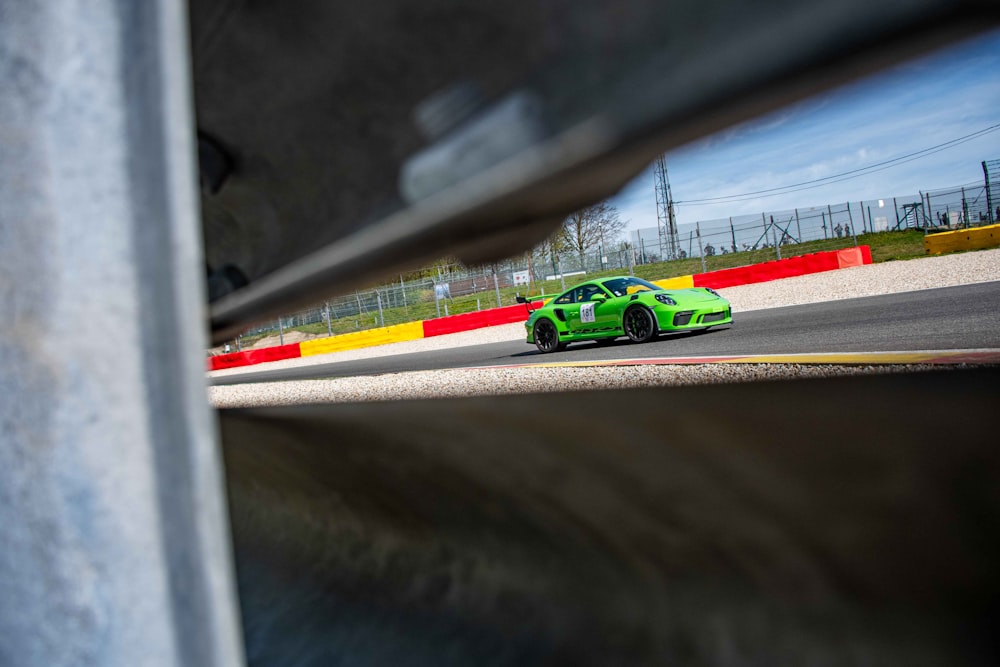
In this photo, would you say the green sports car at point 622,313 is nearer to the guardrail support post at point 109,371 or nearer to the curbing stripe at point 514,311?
the guardrail support post at point 109,371

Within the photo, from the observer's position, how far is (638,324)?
364 inches

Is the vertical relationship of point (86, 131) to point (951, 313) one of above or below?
above

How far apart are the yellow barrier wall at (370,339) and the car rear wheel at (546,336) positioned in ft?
31.0

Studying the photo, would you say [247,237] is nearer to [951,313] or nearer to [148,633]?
[148,633]

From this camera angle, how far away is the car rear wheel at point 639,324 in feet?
29.7

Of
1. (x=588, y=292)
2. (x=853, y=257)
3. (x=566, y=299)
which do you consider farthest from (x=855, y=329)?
(x=853, y=257)

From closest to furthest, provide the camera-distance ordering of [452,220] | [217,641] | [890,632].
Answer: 1. [217,641]
2. [452,220]
3. [890,632]

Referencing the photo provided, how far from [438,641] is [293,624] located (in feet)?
2.21

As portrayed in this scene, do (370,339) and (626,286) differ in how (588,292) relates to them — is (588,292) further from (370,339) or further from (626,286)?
(370,339)

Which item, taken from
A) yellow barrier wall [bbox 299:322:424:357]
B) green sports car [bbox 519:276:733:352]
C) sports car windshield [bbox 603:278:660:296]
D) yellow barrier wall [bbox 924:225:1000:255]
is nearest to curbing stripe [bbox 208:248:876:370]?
yellow barrier wall [bbox 299:322:424:357]

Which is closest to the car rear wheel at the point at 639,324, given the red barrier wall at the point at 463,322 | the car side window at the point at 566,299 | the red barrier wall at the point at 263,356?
the car side window at the point at 566,299

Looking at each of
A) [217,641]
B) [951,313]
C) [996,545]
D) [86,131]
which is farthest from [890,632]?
[951,313]

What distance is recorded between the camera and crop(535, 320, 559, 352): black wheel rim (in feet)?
34.0

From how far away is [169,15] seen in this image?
0.70m
